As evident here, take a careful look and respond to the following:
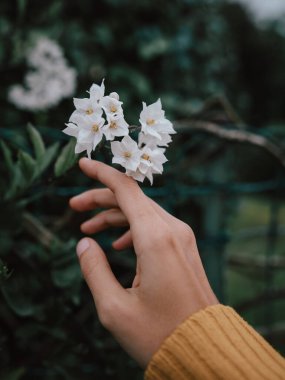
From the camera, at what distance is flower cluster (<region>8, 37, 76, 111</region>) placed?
2.06 m

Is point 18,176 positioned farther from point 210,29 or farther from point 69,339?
point 210,29

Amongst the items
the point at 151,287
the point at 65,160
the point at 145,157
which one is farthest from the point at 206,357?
the point at 65,160

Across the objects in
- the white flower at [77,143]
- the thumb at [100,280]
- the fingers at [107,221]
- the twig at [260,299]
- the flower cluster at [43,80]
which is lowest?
the twig at [260,299]

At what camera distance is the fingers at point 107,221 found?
3.34 ft

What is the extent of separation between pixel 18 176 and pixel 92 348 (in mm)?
492

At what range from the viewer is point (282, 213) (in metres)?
6.75

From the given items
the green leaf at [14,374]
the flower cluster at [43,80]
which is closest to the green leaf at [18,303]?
the green leaf at [14,374]

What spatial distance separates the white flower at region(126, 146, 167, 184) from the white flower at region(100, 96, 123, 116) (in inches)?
3.2

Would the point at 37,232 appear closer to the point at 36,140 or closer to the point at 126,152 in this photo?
the point at 36,140

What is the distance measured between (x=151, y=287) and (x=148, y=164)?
0.77 ft

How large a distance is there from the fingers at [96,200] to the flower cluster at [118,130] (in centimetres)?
13

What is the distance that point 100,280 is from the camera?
0.79 metres

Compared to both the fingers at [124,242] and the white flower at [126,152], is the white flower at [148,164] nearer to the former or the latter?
the white flower at [126,152]

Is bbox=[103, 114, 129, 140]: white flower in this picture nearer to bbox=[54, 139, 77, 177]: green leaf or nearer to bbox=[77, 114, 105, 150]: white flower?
bbox=[77, 114, 105, 150]: white flower
